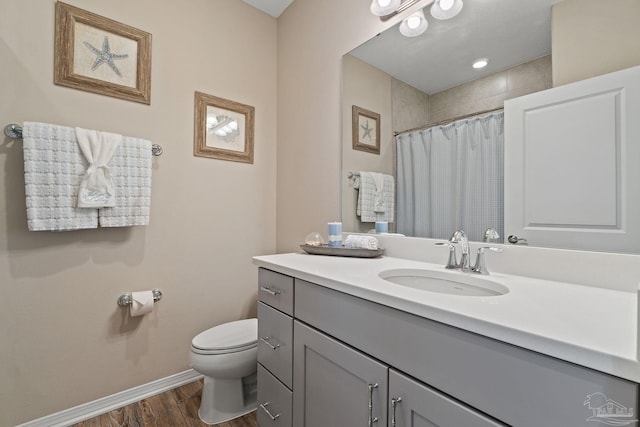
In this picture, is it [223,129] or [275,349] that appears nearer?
[275,349]

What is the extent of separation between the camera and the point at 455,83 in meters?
1.23

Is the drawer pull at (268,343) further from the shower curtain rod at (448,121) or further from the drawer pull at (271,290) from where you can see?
the shower curtain rod at (448,121)

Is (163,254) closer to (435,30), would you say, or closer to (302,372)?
(302,372)

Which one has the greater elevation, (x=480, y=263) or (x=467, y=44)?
(x=467, y=44)

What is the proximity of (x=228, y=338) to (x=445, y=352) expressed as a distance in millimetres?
1273

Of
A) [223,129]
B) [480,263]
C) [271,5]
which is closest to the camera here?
[480,263]

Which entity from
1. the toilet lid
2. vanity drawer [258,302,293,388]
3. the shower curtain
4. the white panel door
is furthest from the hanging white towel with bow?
the white panel door

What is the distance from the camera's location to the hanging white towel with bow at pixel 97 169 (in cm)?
140

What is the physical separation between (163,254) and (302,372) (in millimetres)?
1182

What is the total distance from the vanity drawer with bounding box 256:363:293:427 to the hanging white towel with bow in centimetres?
115

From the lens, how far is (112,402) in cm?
156

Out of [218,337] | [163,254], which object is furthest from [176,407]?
[163,254]

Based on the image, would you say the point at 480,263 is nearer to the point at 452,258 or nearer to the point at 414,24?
the point at 452,258

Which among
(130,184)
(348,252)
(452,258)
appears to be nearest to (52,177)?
(130,184)
